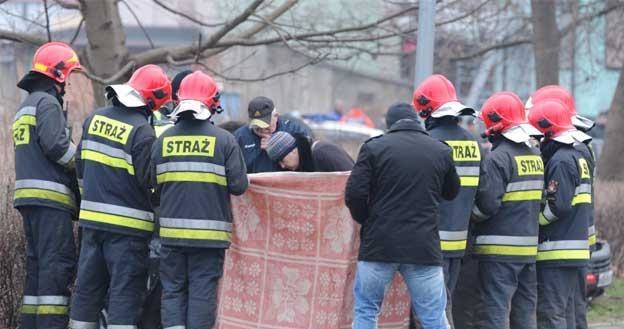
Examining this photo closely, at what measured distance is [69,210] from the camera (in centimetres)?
711

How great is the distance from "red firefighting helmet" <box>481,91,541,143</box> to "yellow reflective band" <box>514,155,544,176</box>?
16cm

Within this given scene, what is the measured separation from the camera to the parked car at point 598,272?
391 inches

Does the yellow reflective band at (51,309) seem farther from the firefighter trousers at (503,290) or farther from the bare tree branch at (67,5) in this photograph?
the bare tree branch at (67,5)

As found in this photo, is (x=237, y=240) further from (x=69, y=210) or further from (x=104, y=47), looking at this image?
(x=104, y=47)

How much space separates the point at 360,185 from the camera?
6.47 metres

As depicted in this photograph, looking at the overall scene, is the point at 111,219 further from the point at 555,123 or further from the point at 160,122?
the point at 555,123

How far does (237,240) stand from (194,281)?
22.3 inches

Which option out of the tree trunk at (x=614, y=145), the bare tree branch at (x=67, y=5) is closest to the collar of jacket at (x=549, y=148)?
the bare tree branch at (x=67, y=5)

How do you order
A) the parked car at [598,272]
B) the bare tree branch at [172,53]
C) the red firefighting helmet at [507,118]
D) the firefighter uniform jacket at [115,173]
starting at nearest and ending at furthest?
the firefighter uniform jacket at [115,173] < the red firefighting helmet at [507,118] < the parked car at [598,272] < the bare tree branch at [172,53]

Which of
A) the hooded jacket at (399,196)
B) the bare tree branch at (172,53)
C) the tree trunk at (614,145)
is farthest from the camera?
the tree trunk at (614,145)

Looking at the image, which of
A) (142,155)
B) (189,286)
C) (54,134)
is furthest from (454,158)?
(54,134)

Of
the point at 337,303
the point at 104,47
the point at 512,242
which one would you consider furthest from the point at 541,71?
the point at 337,303

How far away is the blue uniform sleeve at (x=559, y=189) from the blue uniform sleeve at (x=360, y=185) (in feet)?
5.75

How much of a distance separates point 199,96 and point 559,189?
276cm
